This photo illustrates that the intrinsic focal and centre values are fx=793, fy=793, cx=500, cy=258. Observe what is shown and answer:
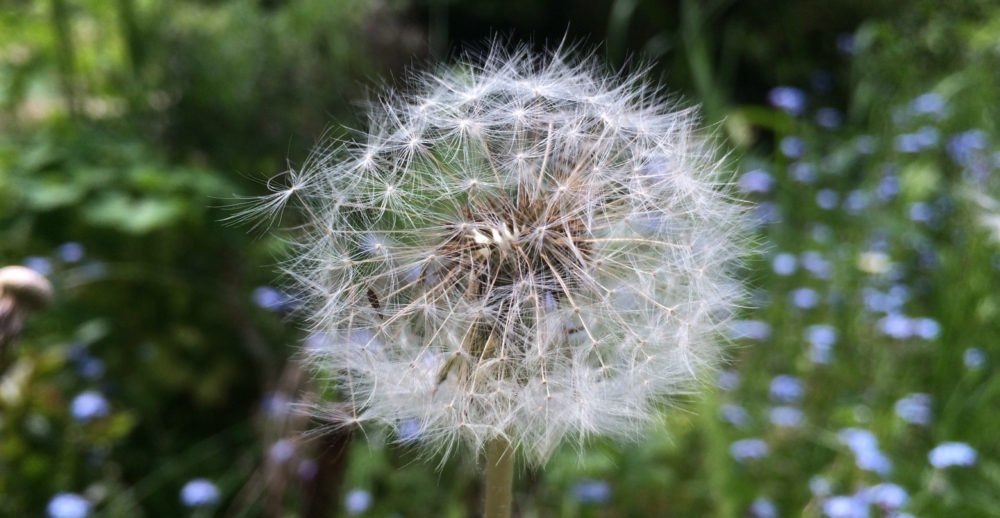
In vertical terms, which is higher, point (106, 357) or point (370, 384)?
point (370, 384)

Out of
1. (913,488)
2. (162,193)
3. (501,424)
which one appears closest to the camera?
(501,424)

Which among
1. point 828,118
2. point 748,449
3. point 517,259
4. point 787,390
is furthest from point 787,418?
point 828,118

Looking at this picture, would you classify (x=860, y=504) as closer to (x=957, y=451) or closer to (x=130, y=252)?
(x=957, y=451)

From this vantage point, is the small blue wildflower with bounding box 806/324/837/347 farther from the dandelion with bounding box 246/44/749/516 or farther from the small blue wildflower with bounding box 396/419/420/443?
the small blue wildflower with bounding box 396/419/420/443

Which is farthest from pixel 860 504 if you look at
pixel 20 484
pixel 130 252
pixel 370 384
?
pixel 130 252

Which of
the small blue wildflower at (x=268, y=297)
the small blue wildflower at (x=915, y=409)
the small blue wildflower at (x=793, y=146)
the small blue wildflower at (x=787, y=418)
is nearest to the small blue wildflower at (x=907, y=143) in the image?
Answer: the small blue wildflower at (x=793, y=146)

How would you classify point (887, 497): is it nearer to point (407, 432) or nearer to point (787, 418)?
point (787, 418)
